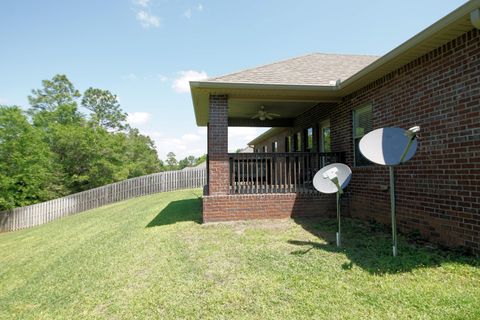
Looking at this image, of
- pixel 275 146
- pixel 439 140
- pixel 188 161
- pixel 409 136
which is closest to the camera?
pixel 409 136

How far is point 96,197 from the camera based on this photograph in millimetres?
18109

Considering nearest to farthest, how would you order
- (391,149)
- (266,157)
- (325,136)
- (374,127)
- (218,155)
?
(391,149) → (374,127) → (218,155) → (266,157) → (325,136)

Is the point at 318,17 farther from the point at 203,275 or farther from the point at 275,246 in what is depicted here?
the point at 203,275

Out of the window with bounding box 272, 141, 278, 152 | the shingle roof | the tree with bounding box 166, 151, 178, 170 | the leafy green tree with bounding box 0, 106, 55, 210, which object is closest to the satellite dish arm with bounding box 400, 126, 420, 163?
the shingle roof

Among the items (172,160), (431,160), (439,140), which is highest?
(172,160)

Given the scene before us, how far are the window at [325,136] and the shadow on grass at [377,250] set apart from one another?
11.5ft

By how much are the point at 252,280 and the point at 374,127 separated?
15.2 feet

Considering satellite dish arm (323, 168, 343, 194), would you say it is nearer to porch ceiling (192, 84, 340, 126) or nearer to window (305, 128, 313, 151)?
porch ceiling (192, 84, 340, 126)

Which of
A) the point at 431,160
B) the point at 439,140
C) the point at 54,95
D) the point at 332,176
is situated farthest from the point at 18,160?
the point at 439,140

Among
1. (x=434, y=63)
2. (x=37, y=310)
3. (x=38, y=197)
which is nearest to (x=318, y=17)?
(x=434, y=63)

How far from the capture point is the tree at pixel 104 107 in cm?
3399

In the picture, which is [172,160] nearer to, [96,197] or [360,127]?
[96,197]

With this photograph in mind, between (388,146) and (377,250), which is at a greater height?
(388,146)

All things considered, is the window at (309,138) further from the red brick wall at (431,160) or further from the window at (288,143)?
the red brick wall at (431,160)
